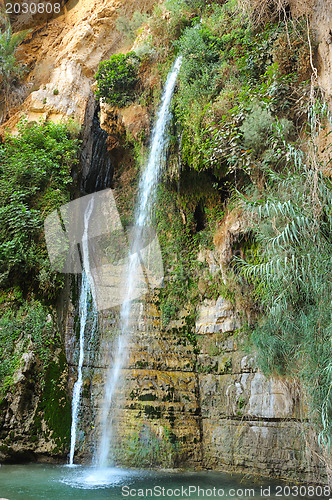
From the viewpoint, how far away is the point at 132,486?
206 inches

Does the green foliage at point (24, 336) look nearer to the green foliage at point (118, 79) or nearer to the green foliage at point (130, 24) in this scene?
the green foliage at point (118, 79)

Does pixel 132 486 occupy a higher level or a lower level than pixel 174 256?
lower

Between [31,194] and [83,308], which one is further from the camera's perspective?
[31,194]

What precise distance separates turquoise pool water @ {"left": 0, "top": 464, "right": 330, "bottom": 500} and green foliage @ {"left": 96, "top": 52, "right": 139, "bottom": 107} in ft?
27.5

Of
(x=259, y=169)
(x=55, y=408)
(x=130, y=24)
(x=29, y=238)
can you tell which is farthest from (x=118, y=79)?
(x=55, y=408)

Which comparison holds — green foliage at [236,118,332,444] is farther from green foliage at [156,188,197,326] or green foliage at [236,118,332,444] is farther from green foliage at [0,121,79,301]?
green foliage at [0,121,79,301]

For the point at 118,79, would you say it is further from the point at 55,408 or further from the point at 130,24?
the point at 55,408

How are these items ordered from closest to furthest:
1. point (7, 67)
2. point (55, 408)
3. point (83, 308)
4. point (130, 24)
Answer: point (55, 408) → point (83, 308) → point (130, 24) → point (7, 67)

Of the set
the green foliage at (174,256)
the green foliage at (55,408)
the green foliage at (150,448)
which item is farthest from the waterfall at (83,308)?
the green foliage at (174,256)

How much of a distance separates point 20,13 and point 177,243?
10473mm

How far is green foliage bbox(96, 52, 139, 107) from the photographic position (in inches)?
400

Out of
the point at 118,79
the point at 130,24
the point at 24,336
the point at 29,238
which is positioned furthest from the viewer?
the point at 130,24

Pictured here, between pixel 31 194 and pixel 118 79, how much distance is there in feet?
12.9

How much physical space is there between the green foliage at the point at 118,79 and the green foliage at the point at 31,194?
4.91 feet
